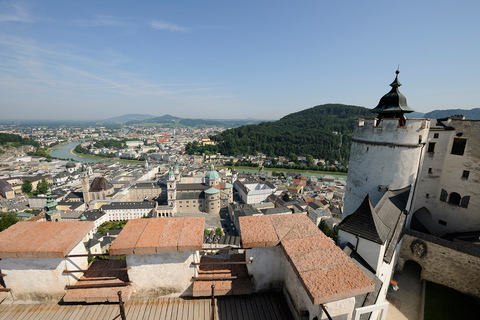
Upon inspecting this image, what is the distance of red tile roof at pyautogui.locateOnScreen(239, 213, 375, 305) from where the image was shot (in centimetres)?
330

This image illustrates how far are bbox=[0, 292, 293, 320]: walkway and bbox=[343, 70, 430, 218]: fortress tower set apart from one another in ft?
23.4

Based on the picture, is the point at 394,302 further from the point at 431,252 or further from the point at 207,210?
the point at 207,210

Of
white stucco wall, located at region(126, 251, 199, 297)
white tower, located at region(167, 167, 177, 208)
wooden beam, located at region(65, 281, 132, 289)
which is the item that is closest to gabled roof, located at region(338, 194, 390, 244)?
white stucco wall, located at region(126, 251, 199, 297)

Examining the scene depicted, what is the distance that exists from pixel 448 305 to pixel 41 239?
15.5 m

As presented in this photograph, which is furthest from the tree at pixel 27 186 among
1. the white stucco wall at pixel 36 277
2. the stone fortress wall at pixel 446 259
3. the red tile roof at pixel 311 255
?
the stone fortress wall at pixel 446 259

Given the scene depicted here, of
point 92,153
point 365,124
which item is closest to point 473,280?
point 365,124

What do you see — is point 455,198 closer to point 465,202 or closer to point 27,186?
point 465,202

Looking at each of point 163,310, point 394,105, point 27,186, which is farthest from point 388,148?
point 27,186

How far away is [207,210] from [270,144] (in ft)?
275

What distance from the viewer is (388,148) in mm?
8664

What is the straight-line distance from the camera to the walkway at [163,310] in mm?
3900

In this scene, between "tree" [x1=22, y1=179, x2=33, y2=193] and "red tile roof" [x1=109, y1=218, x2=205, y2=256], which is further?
"tree" [x1=22, y1=179, x2=33, y2=193]

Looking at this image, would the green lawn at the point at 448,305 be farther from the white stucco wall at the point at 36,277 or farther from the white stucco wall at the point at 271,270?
the white stucco wall at the point at 36,277

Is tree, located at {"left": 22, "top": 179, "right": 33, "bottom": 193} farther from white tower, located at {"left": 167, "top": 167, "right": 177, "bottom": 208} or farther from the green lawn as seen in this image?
the green lawn
